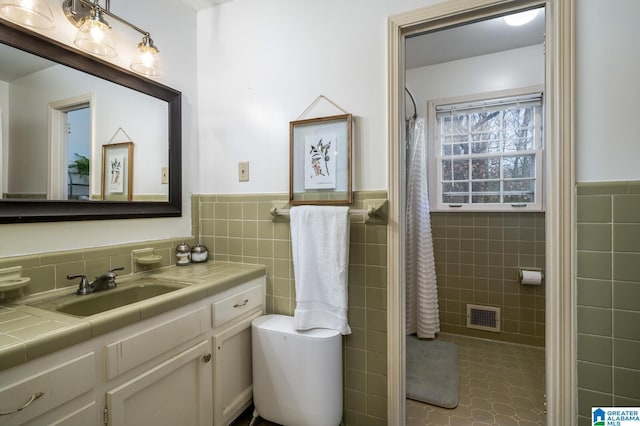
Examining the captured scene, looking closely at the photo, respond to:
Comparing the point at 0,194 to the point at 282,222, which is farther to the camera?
the point at 282,222

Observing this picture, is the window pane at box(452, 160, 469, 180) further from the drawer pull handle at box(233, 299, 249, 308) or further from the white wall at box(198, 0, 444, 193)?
the drawer pull handle at box(233, 299, 249, 308)

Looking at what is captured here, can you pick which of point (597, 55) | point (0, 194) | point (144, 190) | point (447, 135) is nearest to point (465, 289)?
point (447, 135)

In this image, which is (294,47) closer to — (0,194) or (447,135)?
(0,194)

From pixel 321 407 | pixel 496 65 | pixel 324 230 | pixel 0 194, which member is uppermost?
pixel 496 65

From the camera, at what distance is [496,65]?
253cm

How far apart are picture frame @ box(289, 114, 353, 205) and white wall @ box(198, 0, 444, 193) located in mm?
57

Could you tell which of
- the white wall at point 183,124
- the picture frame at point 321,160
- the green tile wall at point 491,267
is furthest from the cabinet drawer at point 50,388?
the green tile wall at point 491,267

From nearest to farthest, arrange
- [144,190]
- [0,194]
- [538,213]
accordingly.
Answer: [0,194]
[144,190]
[538,213]

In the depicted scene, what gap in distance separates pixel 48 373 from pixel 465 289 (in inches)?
107

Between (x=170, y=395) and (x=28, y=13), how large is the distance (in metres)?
1.50

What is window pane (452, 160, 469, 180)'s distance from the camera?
2686mm

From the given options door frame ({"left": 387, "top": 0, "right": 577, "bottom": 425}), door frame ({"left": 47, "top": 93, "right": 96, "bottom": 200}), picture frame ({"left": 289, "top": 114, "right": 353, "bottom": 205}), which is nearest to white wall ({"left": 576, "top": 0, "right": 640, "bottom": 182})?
door frame ({"left": 387, "top": 0, "right": 577, "bottom": 425})

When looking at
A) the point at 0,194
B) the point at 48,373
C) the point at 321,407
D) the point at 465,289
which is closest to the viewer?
the point at 48,373

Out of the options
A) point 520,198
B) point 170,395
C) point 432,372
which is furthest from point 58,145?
point 520,198
